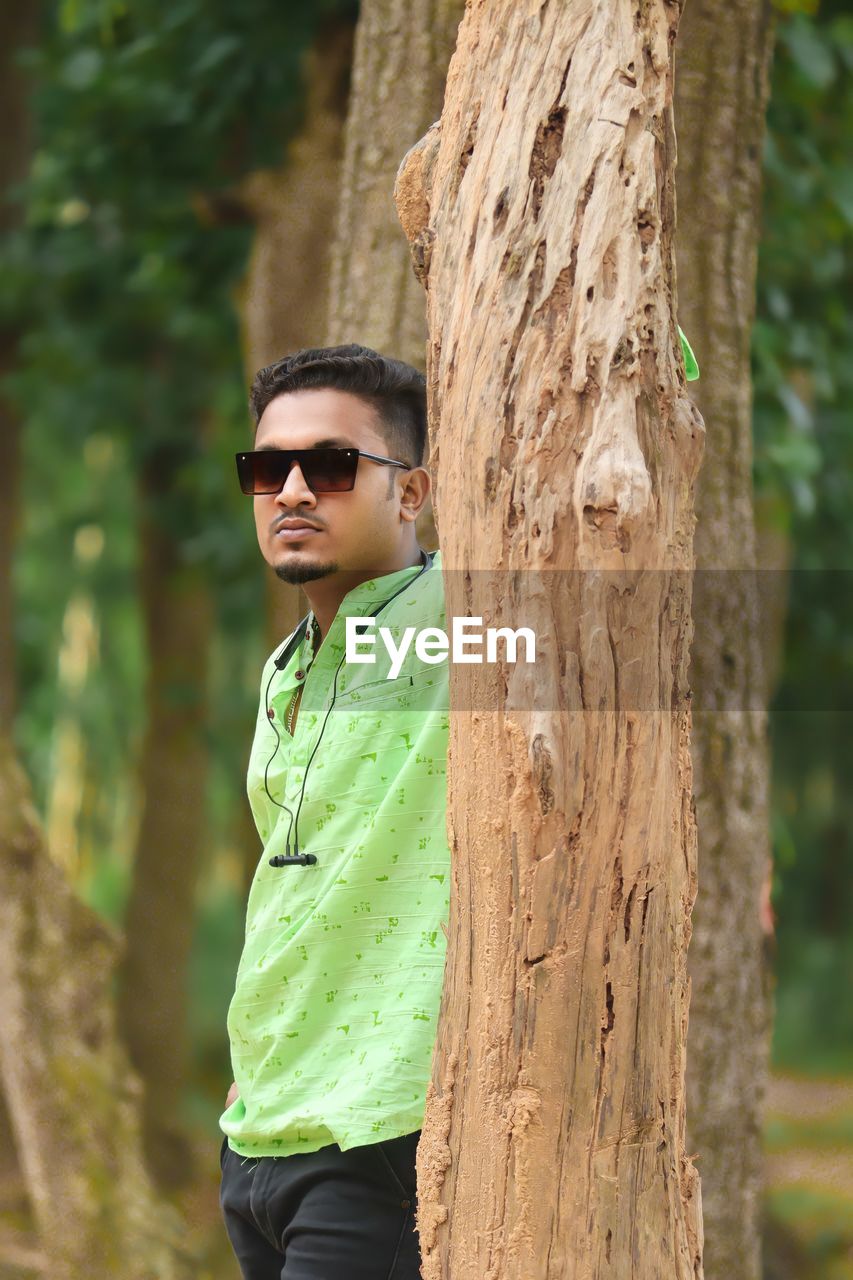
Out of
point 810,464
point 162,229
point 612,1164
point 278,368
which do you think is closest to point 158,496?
point 162,229

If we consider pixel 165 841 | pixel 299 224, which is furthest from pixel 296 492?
pixel 165 841

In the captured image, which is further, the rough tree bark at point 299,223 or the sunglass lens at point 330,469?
the rough tree bark at point 299,223

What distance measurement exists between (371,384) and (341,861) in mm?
833

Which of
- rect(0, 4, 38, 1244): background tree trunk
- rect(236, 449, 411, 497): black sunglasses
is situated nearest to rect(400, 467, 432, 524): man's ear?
rect(236, 449, 411, 497): black sunglasses

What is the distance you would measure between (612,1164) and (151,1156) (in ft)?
26.1

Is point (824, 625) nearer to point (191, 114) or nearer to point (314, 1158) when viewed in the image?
point (191, 114)

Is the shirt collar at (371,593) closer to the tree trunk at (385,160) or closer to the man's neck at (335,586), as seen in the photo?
the man's neck at (335,586)

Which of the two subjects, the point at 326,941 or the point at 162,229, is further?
the point at 162,229

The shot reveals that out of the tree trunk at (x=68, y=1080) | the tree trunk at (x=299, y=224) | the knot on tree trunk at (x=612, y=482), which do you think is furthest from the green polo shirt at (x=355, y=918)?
the tree trunk at (x=68, y=1080)

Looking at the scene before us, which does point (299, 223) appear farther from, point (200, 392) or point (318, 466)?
point (200, 392)

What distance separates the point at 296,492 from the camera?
2674mm

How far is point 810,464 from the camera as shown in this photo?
5.81 meters
